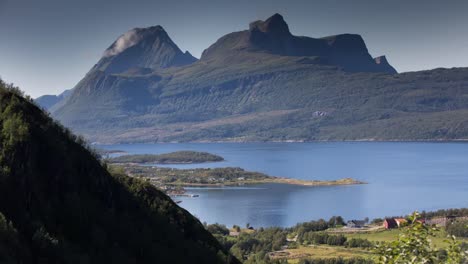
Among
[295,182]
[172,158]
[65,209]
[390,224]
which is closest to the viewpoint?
[65,209]

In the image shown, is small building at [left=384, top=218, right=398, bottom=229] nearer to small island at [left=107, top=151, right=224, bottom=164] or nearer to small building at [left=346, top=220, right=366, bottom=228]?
small building at [left=346, top=220, right=366, bottom=228]

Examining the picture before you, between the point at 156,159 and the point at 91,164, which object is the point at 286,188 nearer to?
the point at 156,159

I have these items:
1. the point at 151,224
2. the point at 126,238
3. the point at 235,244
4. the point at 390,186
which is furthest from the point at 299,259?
the point at 390,186

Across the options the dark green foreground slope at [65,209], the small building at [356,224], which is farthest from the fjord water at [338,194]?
the dark green foreground slope at [65,209]

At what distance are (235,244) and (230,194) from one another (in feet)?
168

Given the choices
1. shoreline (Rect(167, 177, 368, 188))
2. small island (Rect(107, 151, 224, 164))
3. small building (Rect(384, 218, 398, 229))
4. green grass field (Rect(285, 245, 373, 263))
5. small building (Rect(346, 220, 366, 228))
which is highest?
small island (Rect(107, 151, 224, 164))

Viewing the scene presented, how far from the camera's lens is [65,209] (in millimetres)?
21281

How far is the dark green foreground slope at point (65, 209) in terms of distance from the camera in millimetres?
17547

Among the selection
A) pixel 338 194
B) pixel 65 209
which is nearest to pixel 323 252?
pixel 65 209

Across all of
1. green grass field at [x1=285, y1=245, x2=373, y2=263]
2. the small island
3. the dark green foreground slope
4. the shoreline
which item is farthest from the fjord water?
the dark green foreground slope

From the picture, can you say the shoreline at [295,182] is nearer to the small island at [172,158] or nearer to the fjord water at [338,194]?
the fjord water at [338,194]

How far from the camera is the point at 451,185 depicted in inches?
4656

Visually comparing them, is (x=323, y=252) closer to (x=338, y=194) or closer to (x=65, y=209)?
(x=65, y=209)

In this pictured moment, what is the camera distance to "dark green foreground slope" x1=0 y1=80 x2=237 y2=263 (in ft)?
57.6
